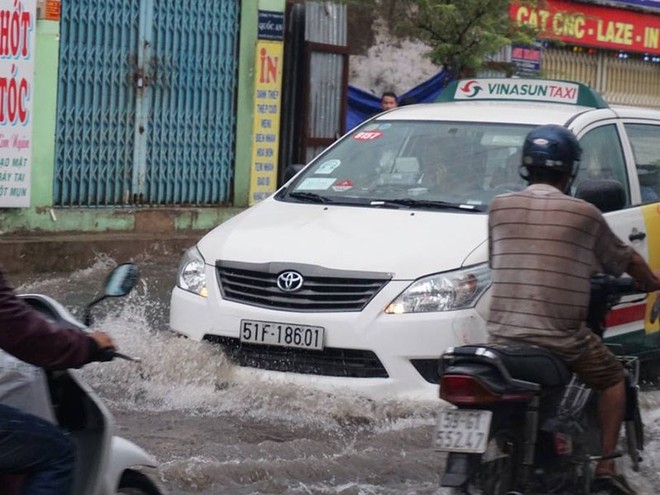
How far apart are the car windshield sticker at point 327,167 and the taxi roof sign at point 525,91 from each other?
1193 millimetres

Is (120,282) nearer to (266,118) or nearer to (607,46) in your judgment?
(266,118)

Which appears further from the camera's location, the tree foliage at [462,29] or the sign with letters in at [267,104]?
the sign with letters in at [267,104]

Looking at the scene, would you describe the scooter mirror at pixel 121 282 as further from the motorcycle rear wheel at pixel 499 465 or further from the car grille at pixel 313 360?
the car grille at pixel 313 360

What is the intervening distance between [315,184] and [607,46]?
1345 cm

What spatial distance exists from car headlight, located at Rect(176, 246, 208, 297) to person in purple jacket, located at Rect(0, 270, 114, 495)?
346 cm

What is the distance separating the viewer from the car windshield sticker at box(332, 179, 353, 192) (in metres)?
7.72

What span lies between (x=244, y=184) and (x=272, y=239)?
7.06 meters

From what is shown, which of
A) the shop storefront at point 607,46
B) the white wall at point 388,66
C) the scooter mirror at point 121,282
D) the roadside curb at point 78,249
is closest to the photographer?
the scooter mirror at point 121,282

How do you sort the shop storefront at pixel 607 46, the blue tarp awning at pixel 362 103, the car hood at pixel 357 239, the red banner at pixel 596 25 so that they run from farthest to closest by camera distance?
the shop storefront at pixel 607 46, the red banner at pixel 596 25, the blue tarp awning at pixel 362 103, the car hood at pixel 357 239

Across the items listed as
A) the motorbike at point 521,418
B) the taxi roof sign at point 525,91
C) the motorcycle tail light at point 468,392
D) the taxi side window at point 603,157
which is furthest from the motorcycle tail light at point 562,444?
the taxi roof sign at point 525,91

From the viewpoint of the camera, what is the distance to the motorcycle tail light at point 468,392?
461 centimetres

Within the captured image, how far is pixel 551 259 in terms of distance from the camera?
4.95m

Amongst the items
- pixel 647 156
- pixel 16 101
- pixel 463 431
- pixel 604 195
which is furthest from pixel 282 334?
pixel 16 101

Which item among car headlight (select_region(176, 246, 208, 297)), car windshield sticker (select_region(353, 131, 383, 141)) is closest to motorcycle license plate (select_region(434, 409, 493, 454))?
car headlight (select_region(176, 246, 208, 297))
